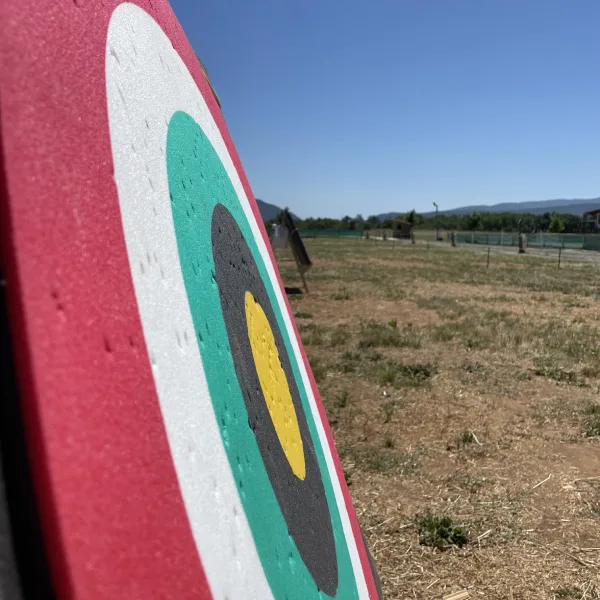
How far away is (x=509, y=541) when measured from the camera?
2.57 m

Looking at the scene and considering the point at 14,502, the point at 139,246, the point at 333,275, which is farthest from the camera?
the point at 333,275

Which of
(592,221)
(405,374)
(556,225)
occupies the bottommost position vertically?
(405,374)

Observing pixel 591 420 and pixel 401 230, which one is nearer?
pixel 591 420

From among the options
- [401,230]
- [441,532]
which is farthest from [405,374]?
[401,230]

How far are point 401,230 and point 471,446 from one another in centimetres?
6739

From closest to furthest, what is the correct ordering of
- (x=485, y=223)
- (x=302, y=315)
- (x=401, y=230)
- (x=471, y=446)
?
(x=471, y=446) < (x=302, y=315) < (x=401, y=230) < (x=485, y=223)

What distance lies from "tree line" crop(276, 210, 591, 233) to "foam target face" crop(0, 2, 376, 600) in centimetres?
6930

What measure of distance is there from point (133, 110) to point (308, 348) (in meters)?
5.84

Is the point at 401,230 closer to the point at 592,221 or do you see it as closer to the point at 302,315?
the point at 592,221

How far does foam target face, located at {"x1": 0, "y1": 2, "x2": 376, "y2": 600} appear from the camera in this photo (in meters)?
0.38

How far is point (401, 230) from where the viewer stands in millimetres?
69438

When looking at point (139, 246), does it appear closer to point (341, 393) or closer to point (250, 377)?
point (250, 377)

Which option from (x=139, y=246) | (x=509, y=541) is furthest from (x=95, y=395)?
(x=509, y=541)

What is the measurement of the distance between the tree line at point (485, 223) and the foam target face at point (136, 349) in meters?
69.3
